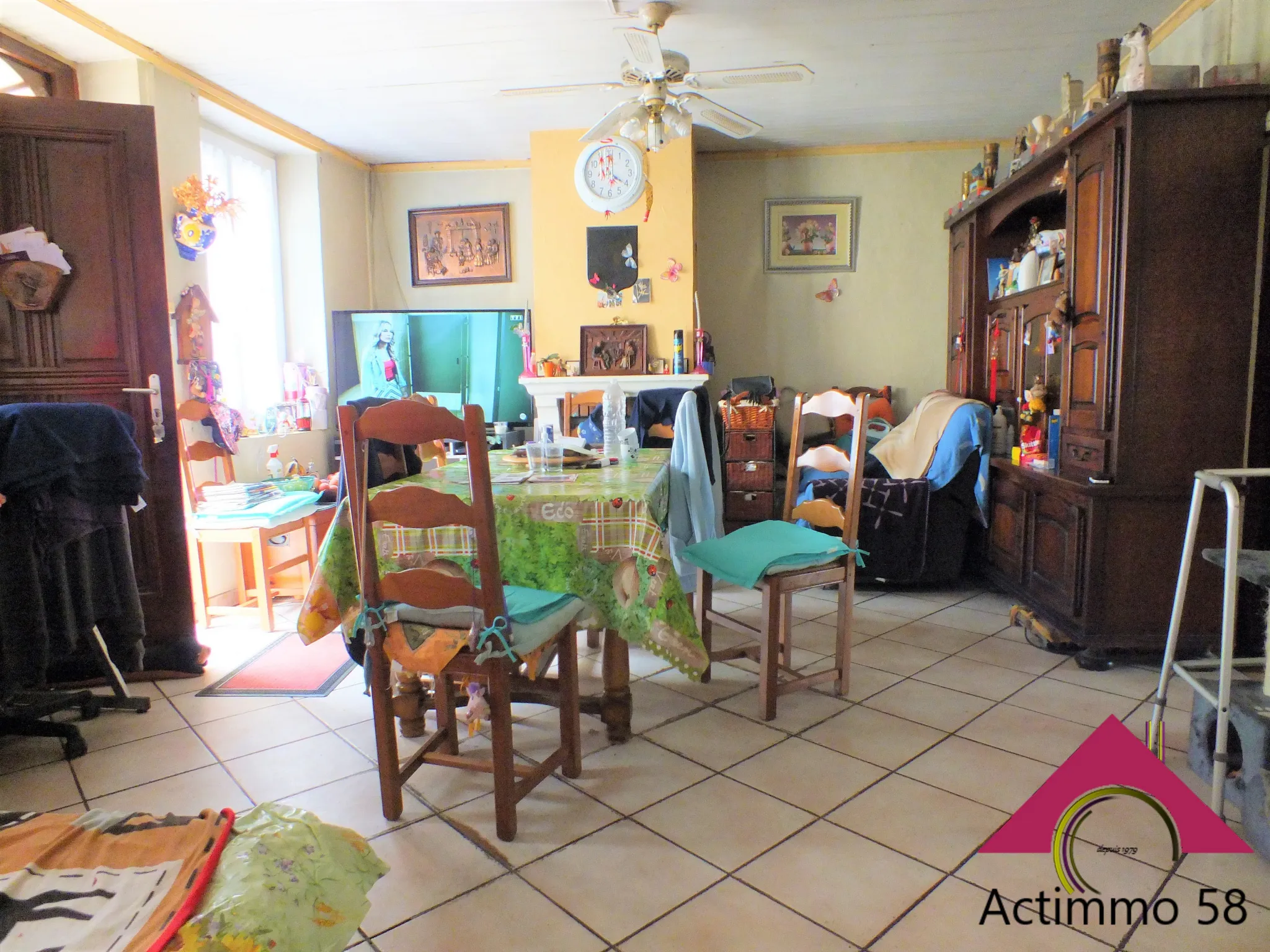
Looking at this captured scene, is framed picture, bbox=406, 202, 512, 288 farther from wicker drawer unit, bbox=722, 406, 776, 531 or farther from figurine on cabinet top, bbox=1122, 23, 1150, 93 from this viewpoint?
figurine on cabinet top, bbox=1122, 23, 1150, 93

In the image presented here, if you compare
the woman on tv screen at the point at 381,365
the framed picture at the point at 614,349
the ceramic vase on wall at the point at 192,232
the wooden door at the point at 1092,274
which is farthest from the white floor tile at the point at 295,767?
the woman on tv screen at the point at 381,365

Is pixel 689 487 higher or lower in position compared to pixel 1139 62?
lower

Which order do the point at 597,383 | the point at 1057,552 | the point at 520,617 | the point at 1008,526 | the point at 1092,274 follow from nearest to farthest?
the point at 520,617
the point at 1092,274
the point at 1057,552
the point at 1008,526
the point at 597,383

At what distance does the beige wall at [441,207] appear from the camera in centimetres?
520

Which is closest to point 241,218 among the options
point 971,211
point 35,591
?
point 35,591

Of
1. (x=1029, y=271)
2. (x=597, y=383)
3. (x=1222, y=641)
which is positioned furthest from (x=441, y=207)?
(x=1222, y=641)

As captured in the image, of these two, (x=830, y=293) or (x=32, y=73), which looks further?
(x=830, y=293)

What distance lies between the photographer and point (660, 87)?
9.71 ft

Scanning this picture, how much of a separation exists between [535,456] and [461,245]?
11.0ft

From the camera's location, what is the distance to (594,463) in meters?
2.49

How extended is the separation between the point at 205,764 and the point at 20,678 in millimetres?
578

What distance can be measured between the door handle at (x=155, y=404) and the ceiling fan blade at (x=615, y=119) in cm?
188

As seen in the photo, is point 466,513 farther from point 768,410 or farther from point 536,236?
point 536,236

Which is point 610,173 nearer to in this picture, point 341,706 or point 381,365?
point 381,365
